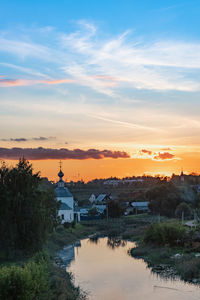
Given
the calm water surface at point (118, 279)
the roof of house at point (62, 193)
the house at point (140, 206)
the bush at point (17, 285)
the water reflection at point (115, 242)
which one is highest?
the roof of house at point (62, 193)

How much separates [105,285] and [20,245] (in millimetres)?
7194

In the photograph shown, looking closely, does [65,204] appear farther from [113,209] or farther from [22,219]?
[22,219]

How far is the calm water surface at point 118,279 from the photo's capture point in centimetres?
2844

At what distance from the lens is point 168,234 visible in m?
45.7

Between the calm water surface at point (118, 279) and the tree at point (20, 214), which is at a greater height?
the tree at point (20, 214)

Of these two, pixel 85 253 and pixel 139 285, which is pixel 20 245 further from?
pixel 85 253

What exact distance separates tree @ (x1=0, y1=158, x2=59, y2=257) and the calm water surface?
4.68 metres

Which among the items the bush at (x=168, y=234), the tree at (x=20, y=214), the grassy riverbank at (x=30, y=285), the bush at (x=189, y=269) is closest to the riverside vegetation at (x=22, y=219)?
the tree at (x=20, y=214)

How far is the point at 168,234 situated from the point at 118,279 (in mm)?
13697

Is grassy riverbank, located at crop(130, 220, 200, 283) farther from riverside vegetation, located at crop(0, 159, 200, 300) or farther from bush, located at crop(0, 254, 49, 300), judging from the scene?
bush, located at crop(0, 254, 49, 300)

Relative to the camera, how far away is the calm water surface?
28438 mm

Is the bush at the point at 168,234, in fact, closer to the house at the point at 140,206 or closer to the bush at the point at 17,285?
the bush at the point at 17,285

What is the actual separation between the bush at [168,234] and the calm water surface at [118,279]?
3784 mm

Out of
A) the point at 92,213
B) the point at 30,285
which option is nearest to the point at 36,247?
the point at 30,285
